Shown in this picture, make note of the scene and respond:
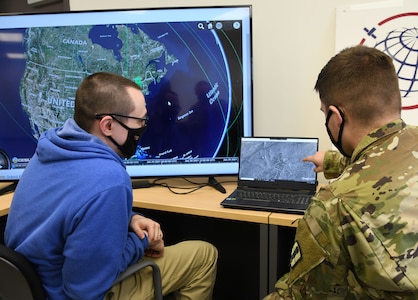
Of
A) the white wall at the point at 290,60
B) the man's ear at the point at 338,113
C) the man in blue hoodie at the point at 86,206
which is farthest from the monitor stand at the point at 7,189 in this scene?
the man's ear at the point at 338,113

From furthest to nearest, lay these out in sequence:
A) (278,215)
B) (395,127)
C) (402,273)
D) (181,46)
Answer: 1. (181,46)
2. (278,215)
3. (395,127)
4. (402,273)

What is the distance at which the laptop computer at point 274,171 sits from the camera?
162 cm

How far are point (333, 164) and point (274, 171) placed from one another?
1.04 feet

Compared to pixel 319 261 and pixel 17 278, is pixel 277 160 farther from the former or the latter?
pixel 17 278

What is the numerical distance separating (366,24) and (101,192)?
4.57 feet

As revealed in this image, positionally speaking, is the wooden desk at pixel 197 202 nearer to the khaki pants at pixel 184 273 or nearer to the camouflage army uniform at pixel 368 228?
the khaki pants at pixel 184 273

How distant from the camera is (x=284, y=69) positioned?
194 cm

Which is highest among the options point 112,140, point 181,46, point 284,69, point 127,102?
point 181,46

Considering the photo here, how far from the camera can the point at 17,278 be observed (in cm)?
101

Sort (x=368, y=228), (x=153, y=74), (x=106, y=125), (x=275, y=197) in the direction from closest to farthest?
(x=368, y=228), (x=106, y=125), (x=275, y=197), (x=153, y=74)

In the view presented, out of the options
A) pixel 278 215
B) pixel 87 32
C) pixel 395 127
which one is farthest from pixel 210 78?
pixel 395 127

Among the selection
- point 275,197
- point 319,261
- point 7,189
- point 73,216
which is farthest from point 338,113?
point 7,189

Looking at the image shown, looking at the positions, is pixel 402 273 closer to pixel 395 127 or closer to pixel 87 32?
pixel 395 127

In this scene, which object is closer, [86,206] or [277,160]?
[86,206]
